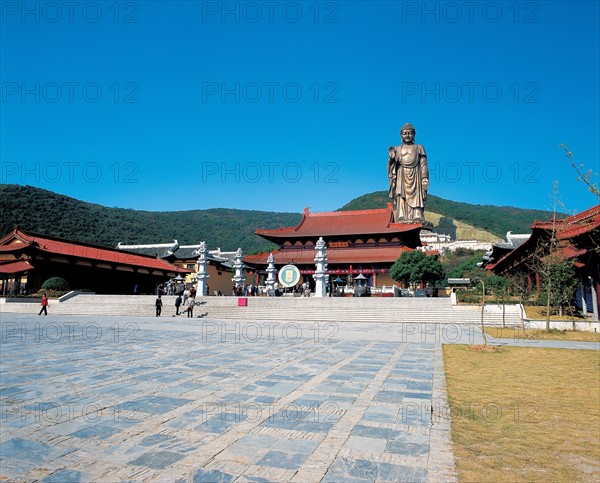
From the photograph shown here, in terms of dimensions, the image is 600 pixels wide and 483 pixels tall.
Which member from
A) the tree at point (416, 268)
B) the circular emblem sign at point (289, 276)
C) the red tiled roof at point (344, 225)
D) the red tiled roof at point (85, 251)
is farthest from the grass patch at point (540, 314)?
the red tiled roof at point (85, 251)

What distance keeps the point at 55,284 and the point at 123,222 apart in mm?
68632

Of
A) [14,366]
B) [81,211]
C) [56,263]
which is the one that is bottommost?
[14,366]

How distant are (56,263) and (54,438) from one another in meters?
36.2

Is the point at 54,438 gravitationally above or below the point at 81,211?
below

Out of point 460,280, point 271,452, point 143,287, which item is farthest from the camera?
point 460,280

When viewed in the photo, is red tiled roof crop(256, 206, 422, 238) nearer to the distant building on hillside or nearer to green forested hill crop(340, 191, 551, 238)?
the distant building on hillside

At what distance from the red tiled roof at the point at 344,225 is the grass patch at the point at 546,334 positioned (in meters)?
26.4

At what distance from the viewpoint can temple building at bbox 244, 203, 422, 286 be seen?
139 feet

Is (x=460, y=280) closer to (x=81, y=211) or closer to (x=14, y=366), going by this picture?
(x=14, y=366)

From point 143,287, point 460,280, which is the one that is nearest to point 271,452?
point 143,287

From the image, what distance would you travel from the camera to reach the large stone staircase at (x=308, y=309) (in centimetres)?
2134

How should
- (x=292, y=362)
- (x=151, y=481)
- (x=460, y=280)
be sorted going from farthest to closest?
(x=460, y=280) → (x=292, y=362) → (x=151, y=481)

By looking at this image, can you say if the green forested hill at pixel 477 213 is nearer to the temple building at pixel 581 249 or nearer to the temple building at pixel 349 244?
the temple building at pixel 349 244

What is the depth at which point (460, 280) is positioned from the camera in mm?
67875
